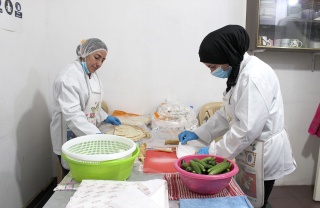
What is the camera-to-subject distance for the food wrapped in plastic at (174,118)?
7.25 ft

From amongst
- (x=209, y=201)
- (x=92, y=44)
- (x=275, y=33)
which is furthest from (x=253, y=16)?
(x=209, y=201)

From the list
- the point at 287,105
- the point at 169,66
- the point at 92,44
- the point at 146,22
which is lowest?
the point at 287,105

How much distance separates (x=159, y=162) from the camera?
138 centimetres

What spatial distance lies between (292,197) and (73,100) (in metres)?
2.47

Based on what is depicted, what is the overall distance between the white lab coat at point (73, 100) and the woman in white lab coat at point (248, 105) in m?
0.85

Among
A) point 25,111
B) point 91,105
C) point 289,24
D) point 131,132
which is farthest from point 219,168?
point 289,24

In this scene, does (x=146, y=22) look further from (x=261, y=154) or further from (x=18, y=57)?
(x=261, y=154)

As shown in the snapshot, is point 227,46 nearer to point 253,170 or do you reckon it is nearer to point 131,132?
point 253,170

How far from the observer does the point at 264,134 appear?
4.33ft

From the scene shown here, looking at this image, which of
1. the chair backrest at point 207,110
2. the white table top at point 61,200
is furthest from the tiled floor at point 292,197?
the white table top at point 61,200

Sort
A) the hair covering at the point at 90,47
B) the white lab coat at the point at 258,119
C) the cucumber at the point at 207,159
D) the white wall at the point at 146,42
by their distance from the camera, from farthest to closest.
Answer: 1. the white wall at the point at 146,42
2. the hair covering at the point at 90,47
3. the white lab coat at the point at 258,119
4. the cucumber at the point at 207,159

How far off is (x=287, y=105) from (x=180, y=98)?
1212 mm

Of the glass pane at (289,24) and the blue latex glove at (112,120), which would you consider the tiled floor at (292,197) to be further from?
the blue latex glove at (112,120)

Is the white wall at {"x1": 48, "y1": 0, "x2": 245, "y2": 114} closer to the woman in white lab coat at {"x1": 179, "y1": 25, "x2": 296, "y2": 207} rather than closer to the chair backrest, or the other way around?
the chair backrest
